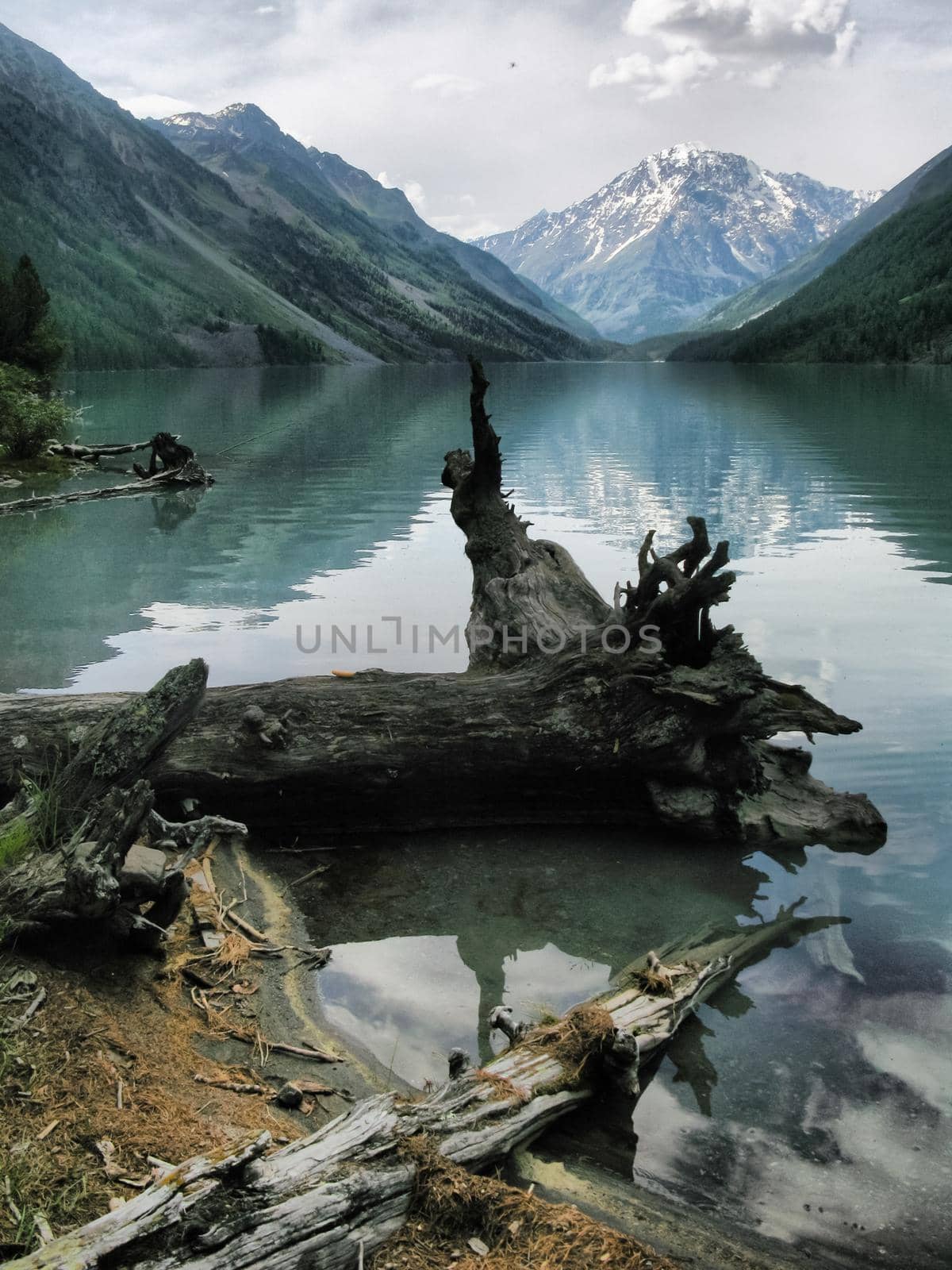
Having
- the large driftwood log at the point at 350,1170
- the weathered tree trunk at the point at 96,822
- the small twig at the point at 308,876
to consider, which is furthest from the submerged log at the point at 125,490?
the large driftwood log at the point at 350,1170

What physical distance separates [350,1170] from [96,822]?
9.54ft

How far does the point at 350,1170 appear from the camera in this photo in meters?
4.07

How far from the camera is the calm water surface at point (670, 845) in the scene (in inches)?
213

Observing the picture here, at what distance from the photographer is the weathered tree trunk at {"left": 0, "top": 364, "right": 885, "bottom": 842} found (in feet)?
28.1

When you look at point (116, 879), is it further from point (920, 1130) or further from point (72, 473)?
point (72, 473)

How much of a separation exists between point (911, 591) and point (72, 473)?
2462cm

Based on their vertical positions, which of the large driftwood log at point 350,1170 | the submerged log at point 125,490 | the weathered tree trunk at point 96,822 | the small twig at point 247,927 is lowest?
the small twig at point 247,927

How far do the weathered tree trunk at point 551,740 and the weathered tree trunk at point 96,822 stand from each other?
177 centimetres

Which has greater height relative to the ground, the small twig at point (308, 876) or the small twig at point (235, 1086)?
the small twig at point (235, 1086)

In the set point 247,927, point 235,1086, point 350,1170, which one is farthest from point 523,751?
point 350,1170

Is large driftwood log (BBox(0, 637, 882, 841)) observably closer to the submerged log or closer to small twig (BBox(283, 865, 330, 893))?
small twig (BBox(283, 865, 330, 893))

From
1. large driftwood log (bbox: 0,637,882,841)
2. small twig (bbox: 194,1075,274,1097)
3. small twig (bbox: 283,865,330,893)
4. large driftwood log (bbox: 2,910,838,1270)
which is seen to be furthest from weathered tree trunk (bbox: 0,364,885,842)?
small twig (bbox: 194,1075,274,1097)

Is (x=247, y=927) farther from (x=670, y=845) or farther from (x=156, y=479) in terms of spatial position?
(x=156, y=479)

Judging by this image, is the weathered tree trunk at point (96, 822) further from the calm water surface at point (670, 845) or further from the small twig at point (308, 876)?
the calm water surface at point (670, 845)
